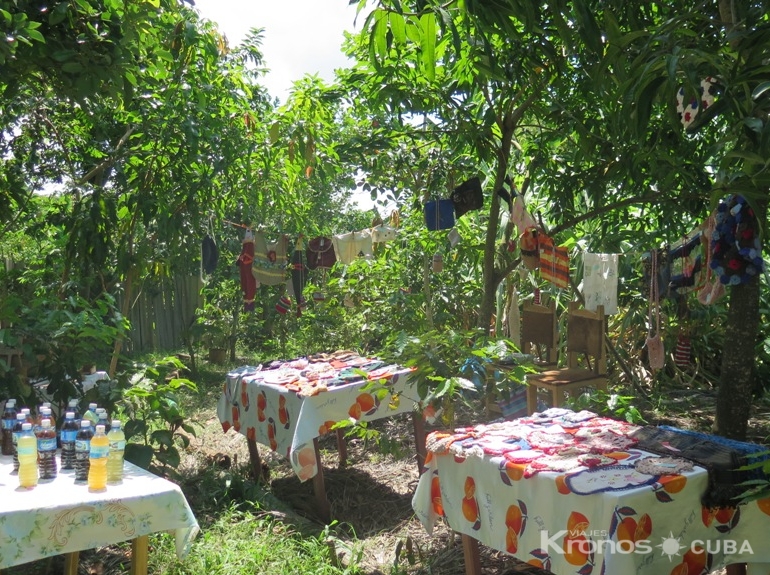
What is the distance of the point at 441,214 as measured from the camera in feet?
19.1

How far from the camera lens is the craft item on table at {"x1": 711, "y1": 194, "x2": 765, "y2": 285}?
3570 millimetres

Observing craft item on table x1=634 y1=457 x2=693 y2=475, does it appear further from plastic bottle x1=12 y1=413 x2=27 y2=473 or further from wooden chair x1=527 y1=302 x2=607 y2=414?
wooden chair x1=527 y1=302 x2=607 y2=414

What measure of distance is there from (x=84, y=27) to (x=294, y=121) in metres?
2.79

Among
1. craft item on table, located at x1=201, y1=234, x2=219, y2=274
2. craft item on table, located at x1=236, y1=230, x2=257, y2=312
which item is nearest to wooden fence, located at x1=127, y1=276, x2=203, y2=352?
craft item on table, located at x1=236, y1=230, x2=257, y2=312

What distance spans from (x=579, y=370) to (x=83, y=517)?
12.1ft

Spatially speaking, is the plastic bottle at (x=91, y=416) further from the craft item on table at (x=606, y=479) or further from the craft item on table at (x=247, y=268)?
the craft item on table at (x=247, y=268)

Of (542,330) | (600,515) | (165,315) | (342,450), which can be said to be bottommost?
(342,450)

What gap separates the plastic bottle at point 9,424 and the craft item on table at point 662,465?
2.43 metres

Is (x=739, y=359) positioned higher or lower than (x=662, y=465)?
higher

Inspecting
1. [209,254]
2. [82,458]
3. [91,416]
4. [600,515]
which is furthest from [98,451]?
[209,254]

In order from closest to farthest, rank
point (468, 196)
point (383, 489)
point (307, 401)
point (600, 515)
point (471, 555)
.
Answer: point (600, 515) < point (471, 555) < point (307, 401) < point (383, 489) < point (468, 196)

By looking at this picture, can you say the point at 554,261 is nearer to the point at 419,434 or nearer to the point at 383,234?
the point at 419,434

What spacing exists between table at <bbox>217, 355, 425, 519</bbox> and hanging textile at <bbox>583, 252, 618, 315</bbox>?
5.78ft

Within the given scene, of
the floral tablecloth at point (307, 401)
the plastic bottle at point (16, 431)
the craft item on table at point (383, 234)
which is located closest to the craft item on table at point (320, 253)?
the craft item on table at point (383, 234)
